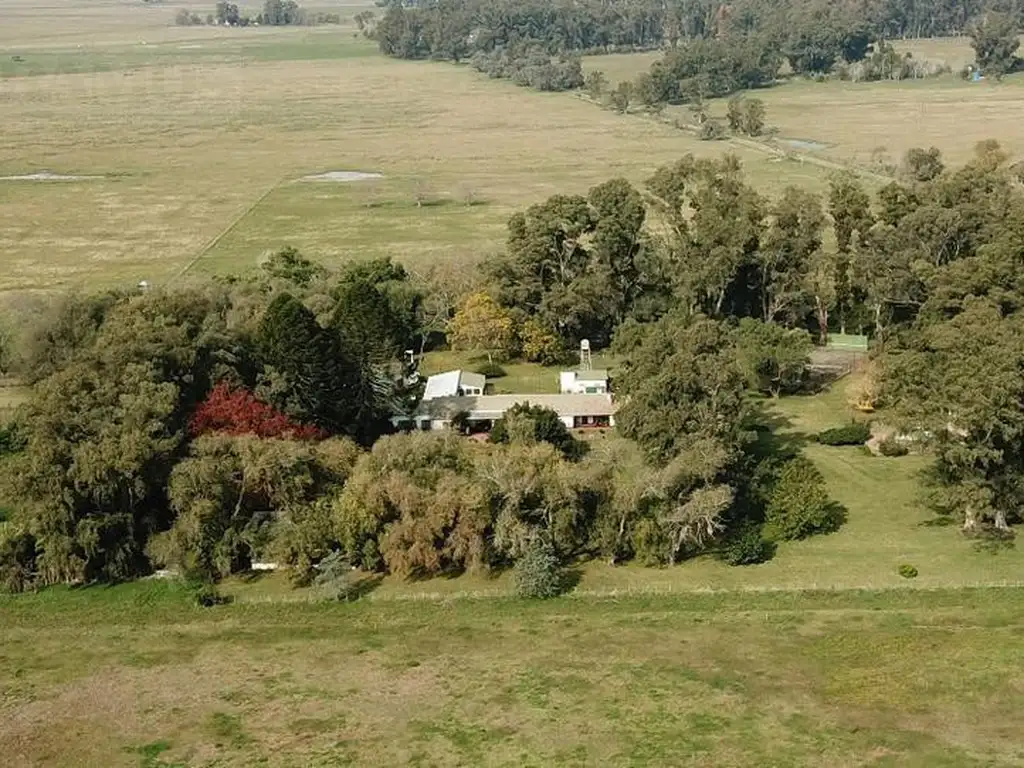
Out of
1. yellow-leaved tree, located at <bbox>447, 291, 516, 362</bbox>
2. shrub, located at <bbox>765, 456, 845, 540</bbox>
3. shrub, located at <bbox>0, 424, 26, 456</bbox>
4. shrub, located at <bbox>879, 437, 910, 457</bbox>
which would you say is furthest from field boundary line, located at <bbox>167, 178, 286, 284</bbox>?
shrub, located at <bbox>879, 437, 910, 457</bbox>

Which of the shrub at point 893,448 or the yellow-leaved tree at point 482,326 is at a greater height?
the yellow-leaved tree at point 482,326

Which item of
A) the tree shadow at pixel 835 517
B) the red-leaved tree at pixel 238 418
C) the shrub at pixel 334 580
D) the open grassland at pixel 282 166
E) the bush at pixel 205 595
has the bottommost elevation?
the bush at pixel 205 595

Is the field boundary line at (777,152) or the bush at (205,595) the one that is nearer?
the bush at (205,595)

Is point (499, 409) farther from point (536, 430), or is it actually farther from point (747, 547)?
point (747, 547)

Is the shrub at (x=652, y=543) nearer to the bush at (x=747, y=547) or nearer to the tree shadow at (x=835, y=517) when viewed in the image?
the bush at (x=747, y=547)


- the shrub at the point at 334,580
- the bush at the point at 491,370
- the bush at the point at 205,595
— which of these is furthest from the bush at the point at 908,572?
the bush at the point at 491,370

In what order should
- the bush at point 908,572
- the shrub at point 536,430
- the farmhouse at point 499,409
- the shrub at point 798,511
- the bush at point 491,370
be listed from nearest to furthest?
the bush at point 908,572 < the shrub at point 798,511 < the shrub at point 536,430 < the farmhouse at point 499,409 < the bush at point 491,370

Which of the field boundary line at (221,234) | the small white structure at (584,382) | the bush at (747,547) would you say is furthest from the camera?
the field boundary line at (221,234)
